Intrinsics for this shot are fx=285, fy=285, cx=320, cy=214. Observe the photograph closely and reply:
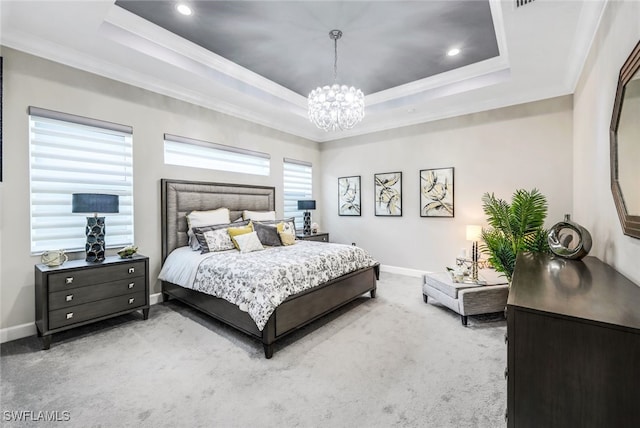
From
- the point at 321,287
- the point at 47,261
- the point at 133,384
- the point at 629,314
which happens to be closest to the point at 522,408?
the point at 629,314

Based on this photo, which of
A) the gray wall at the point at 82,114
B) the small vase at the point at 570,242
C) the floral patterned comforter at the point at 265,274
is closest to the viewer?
the small vase at the point at 570,242

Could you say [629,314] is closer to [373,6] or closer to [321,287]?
[321,287]

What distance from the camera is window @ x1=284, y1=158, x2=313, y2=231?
570 cm

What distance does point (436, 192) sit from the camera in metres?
4.77

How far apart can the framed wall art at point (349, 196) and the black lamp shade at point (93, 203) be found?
13.2ft

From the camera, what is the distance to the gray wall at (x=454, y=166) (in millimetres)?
3844

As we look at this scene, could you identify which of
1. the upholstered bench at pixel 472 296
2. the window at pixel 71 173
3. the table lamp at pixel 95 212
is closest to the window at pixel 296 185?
the window at pixel 71 173

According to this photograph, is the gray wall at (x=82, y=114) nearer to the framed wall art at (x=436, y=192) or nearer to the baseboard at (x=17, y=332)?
the baseboard at (x=17, y=332)

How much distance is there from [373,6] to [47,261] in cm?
385

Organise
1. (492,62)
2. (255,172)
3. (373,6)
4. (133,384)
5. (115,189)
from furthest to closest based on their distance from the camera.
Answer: (255,172) < (492,62) < (115,189) < (373,6) < (133,384)

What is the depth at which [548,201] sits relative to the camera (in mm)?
3875

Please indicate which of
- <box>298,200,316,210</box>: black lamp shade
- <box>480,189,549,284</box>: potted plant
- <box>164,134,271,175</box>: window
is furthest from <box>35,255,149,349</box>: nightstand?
<box>480,189,549,284</box>: potted plant

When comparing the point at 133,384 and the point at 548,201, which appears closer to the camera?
the point at 133,384

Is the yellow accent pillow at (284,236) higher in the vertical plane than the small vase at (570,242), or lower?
lower
